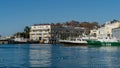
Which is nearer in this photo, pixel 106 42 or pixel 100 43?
pixel 106 42

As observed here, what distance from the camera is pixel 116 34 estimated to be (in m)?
164

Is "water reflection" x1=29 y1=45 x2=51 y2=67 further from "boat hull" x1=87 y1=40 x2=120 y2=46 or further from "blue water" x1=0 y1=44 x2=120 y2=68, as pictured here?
"boat hull" x1=87 y1=40 x2=120 y2=46

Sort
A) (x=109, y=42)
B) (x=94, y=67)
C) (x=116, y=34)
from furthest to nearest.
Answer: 1. (x=116, y=34)
2. (x=109, y=42)
3. (x=94, y=67)

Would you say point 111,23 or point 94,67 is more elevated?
point 111,23

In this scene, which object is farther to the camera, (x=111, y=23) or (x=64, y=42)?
(x=111, y=23)

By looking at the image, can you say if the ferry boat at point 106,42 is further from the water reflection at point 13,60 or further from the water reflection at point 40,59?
the water reflection at point 13,60

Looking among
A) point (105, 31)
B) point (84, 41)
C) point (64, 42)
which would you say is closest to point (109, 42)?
point (84, 41)

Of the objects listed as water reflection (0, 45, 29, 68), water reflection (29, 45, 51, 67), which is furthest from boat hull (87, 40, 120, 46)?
water reflection (0, 45, 29, 68)

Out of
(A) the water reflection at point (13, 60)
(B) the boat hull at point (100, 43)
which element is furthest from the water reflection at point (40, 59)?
(B) the boat hull at point (100, 43)

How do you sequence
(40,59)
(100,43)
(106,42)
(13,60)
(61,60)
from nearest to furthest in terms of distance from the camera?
(61,60)
(13,60)
(40,59)
(106,42)
(100,43)

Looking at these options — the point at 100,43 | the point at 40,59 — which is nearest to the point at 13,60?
the point at 40,59

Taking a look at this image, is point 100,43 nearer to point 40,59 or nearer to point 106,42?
point 106,42

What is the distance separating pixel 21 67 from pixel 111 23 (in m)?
162

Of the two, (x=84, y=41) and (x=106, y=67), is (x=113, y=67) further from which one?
(x=84, y=41)
